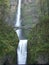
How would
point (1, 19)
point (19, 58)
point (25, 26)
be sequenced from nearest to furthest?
1. point (19, 58)
2. point (1, 19)
3. point (25, 26)

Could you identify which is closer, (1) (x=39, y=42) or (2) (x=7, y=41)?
(1) (x=39, y=42)

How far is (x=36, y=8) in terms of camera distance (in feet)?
49.1

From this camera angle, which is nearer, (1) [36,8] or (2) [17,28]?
(2) [17,28]

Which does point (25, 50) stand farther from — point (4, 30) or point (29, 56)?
point (4, 30)

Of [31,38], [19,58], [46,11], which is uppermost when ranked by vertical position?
[46,11]

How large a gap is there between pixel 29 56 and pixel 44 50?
34.2 inches

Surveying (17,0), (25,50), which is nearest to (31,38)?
(25,50)

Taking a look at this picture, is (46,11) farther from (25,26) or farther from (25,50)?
(25,50)

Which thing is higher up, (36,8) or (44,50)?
(36,8)

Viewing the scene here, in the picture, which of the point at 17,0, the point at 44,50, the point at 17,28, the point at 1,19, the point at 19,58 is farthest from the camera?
the point at 17,0

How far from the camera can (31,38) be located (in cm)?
1141

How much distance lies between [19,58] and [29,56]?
49 centimetres

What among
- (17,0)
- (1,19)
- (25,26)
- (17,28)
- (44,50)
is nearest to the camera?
(44,50)

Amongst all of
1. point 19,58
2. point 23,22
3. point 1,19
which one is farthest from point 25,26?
point 19,58
